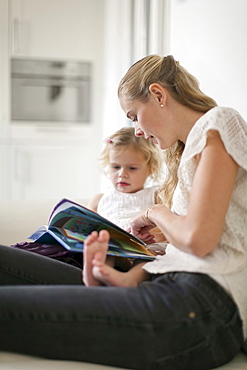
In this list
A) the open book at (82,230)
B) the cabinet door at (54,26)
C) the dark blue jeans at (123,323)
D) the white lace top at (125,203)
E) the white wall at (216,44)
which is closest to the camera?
the dark blue jeans at (123,323)

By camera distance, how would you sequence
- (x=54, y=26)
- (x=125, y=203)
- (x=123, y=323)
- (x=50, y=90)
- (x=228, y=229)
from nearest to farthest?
(x=123, y=323)
(x=228, y=229)
(x=125, y=203)
(x=54, y=26)
(x=50, y=90)

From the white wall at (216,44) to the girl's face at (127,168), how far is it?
1.22ft

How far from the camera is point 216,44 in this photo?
6.72 feet

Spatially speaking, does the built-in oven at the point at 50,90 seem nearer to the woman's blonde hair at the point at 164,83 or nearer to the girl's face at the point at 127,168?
the girl's face at the point at 127,168

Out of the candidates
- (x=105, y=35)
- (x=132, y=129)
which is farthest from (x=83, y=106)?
(x=132, y=129)

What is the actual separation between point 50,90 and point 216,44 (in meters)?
2.51

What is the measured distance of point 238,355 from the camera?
1.26 metres

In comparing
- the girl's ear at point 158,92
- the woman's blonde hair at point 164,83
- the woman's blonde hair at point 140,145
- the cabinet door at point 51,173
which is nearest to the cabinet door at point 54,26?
the cabinet door at point 51,173

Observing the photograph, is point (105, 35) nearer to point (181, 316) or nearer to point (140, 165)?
point (140, 165)

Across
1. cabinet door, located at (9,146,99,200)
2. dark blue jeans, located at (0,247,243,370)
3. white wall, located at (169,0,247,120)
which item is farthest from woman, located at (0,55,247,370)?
cabinet door, located at (9,146,99,200)

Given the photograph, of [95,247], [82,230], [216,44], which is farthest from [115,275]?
[216,44]

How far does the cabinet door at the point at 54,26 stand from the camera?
4.17 m

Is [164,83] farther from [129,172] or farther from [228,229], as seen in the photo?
[129,172]

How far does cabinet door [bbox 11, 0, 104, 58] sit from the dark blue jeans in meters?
3.34
